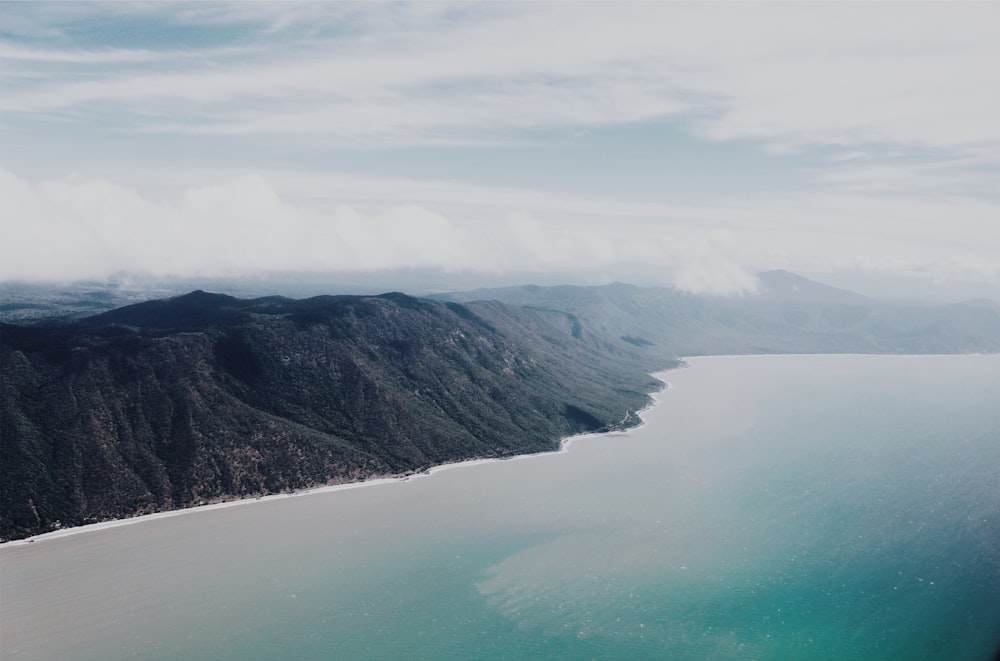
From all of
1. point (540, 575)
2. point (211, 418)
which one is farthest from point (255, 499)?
point (540, 575)

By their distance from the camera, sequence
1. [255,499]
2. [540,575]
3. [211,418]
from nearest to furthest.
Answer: [540,575], [255,499], [211,418]

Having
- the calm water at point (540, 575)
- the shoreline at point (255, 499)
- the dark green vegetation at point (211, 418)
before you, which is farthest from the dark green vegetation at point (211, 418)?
the calm water at point (540, 575)

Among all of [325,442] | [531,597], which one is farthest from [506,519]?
[325,442]

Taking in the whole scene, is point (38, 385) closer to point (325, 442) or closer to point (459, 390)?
point (325, 442)

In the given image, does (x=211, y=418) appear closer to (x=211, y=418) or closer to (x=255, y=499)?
(x=211, y=418)

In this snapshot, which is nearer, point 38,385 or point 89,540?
point 89,540

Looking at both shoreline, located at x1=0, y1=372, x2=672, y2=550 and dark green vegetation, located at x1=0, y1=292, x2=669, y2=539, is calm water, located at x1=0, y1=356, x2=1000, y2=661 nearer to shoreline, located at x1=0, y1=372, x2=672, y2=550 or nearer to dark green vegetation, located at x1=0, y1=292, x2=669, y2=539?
shoreline, located at x1=0, y1=372, x2=672, y2=550

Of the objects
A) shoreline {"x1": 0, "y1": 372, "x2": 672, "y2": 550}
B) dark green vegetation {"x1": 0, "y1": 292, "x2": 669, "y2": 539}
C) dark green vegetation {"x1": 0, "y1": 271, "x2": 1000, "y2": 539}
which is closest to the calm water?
shoreline {"x1": 0, "y1": 372, "x2": 672, "y2": 550}
